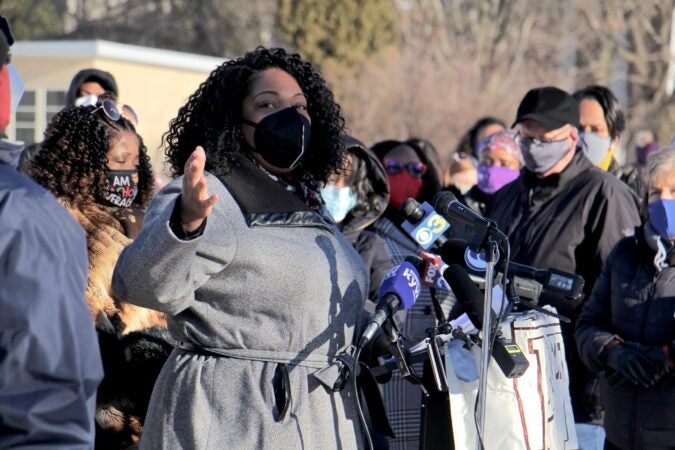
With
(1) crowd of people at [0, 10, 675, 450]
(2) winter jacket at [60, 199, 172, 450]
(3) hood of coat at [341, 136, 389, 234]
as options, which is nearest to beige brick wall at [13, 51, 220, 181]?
(3) hood of coat at [341, 136, 389, 234]

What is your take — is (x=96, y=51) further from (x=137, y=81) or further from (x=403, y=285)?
(x=403, y=285)

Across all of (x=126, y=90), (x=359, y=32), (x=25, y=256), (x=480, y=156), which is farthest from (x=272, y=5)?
(x=25, y=256)

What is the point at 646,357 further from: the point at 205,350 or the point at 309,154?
the point at 205,350

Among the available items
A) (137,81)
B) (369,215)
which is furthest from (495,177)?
(137,81)

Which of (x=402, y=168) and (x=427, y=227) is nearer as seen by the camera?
(x=427, y=227)

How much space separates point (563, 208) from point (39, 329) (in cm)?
395

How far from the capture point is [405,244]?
19.8 ft

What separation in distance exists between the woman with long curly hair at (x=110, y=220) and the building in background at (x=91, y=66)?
1518 centimetres

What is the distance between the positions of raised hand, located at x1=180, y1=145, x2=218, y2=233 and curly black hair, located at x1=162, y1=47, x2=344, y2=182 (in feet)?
1.68

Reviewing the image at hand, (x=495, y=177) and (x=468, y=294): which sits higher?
(x=468, y=294)

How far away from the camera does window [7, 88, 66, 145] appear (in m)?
21.0

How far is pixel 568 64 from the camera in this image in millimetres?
38906

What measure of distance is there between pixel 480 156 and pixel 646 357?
147 inches

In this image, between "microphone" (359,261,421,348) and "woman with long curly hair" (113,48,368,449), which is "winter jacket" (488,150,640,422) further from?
"woman with long curly hair" (113,48,368,449)
